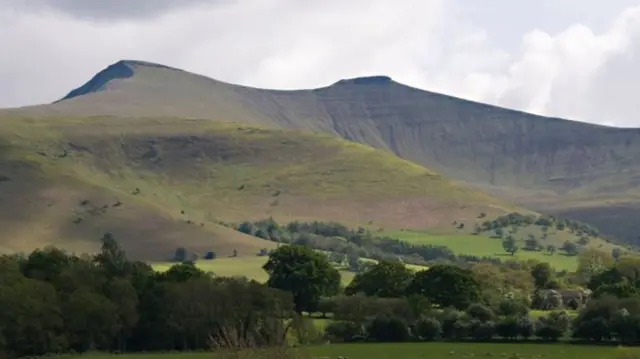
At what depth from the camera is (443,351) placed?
93.4 m

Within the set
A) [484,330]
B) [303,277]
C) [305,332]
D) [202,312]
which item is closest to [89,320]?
[202,312]

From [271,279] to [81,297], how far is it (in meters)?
35.3

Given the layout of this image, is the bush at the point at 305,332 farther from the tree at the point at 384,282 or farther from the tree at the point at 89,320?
the tree at the point at 384,282

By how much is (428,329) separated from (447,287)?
19463 millimetres

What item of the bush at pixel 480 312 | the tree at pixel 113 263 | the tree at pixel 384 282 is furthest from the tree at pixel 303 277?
the bush at pixel 480 312

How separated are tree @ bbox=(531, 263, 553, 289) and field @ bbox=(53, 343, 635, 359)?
63149 millimetres

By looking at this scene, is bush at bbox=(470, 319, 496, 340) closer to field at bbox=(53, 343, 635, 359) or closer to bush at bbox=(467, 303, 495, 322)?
bush at bbox=(467, 303, 495, 322)

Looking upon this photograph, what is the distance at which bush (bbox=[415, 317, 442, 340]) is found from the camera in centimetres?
10700

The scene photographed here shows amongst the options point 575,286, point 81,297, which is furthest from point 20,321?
point 575,286

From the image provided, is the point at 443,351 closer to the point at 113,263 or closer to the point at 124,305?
the point at 124,305

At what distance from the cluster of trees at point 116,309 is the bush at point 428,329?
14.6m

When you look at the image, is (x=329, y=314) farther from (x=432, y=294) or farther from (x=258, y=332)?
(x=258, y=332)

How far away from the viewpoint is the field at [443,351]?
3506 inches

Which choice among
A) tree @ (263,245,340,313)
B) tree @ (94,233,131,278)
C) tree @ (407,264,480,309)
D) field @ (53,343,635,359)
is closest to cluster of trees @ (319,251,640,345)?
tree @ (407,264,480,309)
